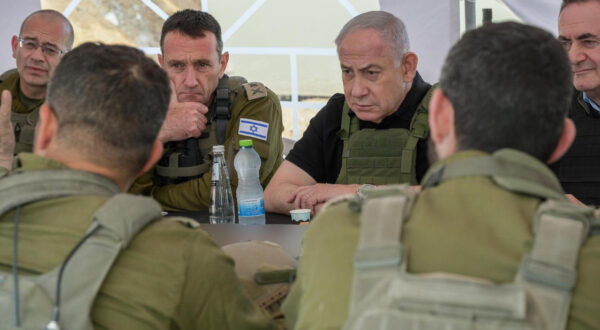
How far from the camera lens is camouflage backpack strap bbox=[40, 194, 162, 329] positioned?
1216mm

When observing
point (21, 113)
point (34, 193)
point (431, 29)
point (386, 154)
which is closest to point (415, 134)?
point (386, 154)

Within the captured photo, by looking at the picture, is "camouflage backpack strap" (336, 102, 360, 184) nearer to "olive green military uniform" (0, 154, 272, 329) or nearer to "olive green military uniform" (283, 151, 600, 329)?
"olive green military uniform" (0, 154, 272, 329)

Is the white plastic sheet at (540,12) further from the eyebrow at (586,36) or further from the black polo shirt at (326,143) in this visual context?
the black polo shirt at (326,143)

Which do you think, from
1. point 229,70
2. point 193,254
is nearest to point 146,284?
point 193,254

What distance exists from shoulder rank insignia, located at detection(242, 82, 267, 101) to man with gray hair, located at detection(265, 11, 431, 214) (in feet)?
1.53

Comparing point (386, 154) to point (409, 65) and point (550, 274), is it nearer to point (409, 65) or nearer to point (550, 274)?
point (409, 65)

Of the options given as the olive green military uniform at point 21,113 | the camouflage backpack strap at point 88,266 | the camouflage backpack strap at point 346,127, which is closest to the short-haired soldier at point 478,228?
the camouflage backpack strap at point 88,266

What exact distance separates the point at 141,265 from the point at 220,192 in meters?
1.63

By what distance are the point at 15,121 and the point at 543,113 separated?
3191mm

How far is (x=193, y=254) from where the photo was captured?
4.53ft

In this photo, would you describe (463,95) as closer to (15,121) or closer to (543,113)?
(543,113)

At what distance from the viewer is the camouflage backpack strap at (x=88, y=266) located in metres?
1.22

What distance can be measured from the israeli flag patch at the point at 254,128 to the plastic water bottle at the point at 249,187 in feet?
0.27

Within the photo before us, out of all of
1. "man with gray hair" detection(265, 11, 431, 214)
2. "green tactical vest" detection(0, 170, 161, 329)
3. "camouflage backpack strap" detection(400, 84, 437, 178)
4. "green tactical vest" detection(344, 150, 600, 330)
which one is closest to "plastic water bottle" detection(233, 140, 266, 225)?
"man with gray hair" detection(265, 11, 431, 214)
